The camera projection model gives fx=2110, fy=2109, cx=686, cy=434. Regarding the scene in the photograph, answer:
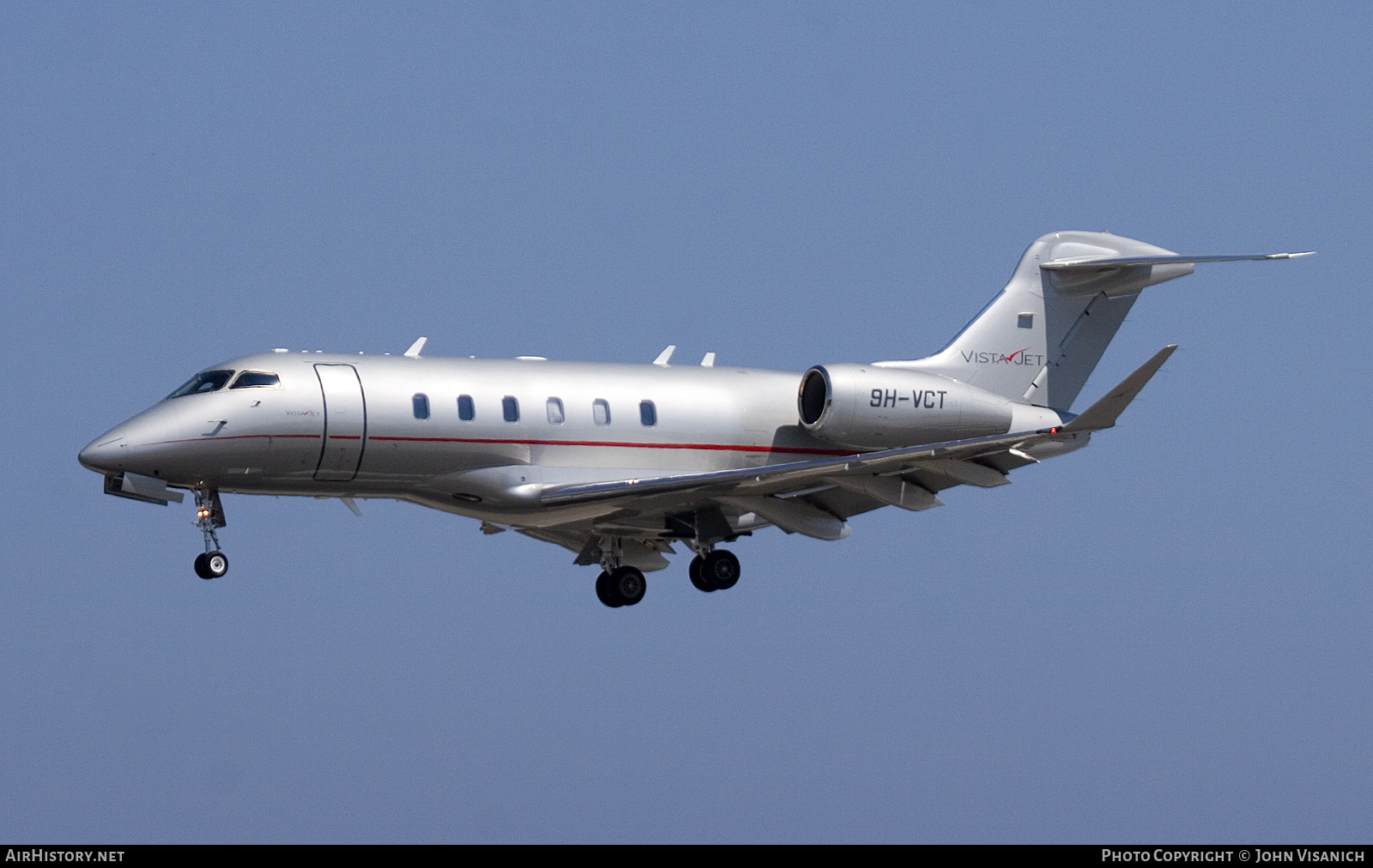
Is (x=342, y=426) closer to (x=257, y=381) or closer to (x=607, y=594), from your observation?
(x=257, y=381)

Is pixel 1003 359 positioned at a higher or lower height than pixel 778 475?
higher

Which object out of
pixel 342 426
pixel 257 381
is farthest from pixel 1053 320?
pixel 257 381

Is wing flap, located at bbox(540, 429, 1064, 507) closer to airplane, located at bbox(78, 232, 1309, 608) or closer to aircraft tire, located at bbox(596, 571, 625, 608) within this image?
airplane, located at bbox(78, 232, 1309, 608)

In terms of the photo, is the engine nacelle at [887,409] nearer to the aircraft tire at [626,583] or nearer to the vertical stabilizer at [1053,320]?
the vertical stabilizer at [1053,320]

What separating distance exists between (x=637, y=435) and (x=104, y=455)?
23.6ft

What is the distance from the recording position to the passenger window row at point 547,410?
28.0 metres

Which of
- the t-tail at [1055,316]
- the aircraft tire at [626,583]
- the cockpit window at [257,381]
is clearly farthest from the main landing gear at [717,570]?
the cockpit window at [257,381]

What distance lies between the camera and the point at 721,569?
30062 mm

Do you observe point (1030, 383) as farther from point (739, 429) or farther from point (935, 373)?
point (739, 429)

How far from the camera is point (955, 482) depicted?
2848 centimetres
